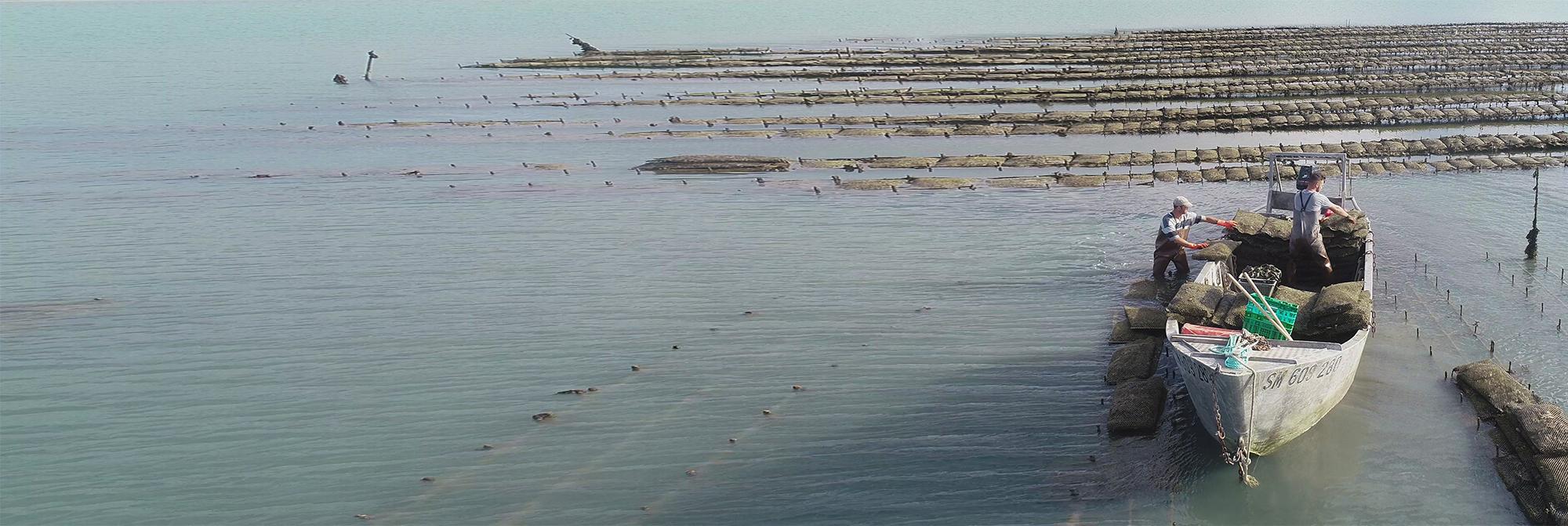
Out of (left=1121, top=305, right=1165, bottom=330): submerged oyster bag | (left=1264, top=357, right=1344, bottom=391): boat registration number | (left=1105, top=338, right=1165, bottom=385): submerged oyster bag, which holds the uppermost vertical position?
(left=1264, top=357, right=1344, bottom=391): boat registration number

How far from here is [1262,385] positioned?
11.8 m

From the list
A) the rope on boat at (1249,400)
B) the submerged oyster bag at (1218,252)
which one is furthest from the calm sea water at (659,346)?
the submerged oyster bag at (1218,252)

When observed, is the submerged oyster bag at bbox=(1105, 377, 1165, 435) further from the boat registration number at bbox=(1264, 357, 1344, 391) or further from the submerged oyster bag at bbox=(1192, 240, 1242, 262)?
the submerged oyster bag at bbox=(1192, 240, 1242, 262)

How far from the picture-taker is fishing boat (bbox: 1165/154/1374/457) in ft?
38.7

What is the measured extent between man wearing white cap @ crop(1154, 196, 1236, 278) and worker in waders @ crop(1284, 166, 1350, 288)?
3.87 ft

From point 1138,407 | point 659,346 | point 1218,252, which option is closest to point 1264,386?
point 1138,407

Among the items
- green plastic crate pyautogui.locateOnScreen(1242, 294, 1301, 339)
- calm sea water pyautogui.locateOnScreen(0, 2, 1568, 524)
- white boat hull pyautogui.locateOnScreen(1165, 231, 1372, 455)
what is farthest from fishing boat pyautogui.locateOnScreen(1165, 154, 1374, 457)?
calm sea water pyautogui.locateOnScreen(0, 2, 1568, 524)

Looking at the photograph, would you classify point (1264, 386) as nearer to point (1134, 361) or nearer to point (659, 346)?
point (1134, 361)

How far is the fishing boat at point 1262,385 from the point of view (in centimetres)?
1179

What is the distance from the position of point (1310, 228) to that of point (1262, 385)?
227 inches

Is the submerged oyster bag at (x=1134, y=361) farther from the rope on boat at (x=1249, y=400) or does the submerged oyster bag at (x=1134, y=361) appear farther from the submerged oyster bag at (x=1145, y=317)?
the rope on boat at (x=1249, y=400)

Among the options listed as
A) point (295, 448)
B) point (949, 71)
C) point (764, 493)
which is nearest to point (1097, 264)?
point (764, 493)

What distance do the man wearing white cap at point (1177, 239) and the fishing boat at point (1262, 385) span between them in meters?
4.96

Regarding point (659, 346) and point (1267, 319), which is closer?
point (1267, 319)
